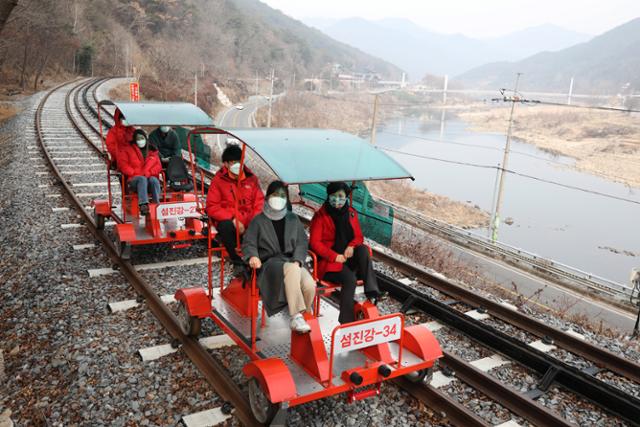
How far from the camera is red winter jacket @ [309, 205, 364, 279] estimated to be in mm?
5023

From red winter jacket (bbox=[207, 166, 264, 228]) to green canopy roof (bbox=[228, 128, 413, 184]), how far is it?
2.53ft

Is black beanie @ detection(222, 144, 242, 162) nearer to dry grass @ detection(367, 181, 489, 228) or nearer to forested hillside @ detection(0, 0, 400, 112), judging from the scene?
forested hillside @ detection(0, 0, 400, 112)

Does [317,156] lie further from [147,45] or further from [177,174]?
[147,45]

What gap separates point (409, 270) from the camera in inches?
317

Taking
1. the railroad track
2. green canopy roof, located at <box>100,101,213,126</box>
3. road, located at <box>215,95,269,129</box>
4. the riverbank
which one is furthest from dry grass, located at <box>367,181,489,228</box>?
the railroad track

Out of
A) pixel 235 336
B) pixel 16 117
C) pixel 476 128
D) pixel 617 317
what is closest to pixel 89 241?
pixel 235 336

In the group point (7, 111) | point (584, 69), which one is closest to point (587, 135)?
point (7, 111)

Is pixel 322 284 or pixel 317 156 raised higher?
pixel 317 156

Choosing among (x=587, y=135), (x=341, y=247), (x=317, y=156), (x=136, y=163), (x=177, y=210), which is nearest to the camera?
(x=317, y=156)

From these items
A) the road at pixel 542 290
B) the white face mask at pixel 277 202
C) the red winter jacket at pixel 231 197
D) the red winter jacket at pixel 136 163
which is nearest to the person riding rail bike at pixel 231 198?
the red winter jacket at pixel 231 197

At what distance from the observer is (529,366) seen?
18.0 ft

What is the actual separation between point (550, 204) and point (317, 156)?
3546 centimetres

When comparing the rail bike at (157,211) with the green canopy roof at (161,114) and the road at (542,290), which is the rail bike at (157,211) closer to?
the green canopy roof at (161,114)

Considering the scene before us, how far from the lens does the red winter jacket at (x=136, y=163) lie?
819cm
